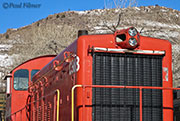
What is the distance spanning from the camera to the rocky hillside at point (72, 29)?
138 ft

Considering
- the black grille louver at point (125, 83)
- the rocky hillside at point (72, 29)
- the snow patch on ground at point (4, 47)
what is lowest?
the black grille louver at point (125, 83)

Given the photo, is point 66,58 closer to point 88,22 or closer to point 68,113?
point 68,113

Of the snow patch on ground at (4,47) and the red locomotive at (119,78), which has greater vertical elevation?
the snow patch on ground at (4,47)

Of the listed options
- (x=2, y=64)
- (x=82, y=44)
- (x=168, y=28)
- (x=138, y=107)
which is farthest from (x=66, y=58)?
(x=168, y=28)

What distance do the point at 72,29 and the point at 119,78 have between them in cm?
4324

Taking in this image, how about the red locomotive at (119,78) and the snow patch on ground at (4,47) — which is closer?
the red locomotive at (119,78)

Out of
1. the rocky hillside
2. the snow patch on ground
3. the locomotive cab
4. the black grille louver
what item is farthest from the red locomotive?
the snow patch on ground

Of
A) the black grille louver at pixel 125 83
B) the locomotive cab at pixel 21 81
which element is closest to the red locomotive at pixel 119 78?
the black grille louver at pixel 125 83

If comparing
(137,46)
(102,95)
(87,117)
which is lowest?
(87,117)

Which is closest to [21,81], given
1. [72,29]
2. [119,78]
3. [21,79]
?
[21,79]

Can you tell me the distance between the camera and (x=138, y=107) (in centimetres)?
570

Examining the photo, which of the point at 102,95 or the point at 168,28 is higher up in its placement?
the point at 168,28

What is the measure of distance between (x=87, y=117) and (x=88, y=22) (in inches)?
1824

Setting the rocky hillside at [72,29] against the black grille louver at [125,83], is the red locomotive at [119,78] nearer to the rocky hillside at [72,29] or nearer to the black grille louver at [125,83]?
the black grille louver at [125,83]
